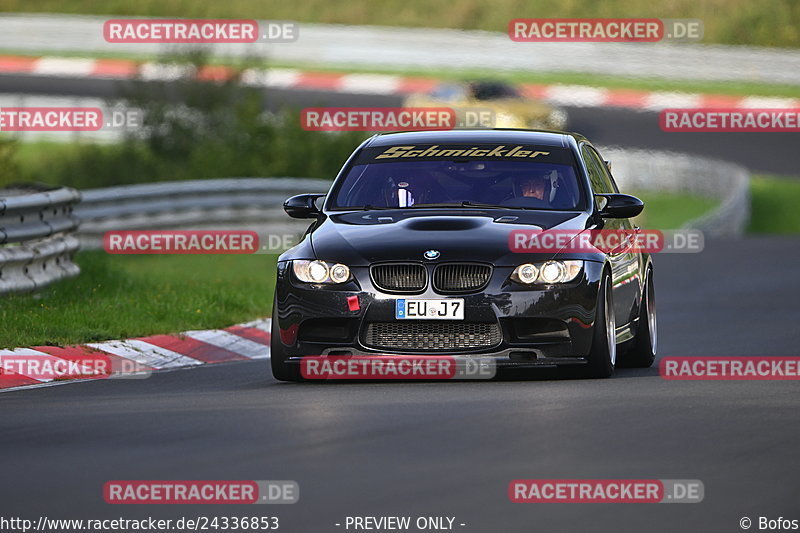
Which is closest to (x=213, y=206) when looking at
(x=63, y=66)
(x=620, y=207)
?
(x=620, y=207)

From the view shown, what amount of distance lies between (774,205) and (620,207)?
22.6 m

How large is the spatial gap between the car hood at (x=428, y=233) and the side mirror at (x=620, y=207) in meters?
0.19

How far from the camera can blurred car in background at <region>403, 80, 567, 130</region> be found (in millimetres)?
38906

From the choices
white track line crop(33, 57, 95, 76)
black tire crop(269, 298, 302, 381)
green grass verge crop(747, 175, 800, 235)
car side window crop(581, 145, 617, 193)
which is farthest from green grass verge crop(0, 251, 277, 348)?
white track line crop(33, 57, 95, 76)

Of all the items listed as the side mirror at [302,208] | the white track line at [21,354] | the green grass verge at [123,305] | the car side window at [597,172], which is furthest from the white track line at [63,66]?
the side mirror at [302,208]

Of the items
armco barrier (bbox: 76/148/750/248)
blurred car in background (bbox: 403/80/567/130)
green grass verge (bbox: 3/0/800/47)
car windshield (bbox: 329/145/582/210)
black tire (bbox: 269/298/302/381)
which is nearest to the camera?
black tire (bbox: 269/298/302/381)

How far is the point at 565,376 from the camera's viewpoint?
10.9m

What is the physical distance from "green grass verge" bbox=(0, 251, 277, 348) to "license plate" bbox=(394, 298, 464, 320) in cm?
295

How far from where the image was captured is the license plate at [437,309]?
10.4 meters

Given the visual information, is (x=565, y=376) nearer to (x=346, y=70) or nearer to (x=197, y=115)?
(x=197, y=115)

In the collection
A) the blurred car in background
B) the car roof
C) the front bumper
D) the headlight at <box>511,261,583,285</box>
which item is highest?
the blurred car in background

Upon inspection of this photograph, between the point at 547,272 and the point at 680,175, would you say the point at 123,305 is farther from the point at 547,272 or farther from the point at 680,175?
the point at 680,175

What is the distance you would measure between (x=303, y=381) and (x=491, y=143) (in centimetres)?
218

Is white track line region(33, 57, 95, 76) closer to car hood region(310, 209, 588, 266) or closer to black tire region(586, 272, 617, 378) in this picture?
car hood region(310, 209, 588, 266)
